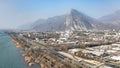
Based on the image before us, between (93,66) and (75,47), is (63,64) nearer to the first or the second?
(93,66)

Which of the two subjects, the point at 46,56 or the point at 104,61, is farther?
the point at 46,56

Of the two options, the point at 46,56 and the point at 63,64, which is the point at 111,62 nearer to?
the point at 63,64

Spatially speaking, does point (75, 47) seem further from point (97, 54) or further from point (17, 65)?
point (17, 65)

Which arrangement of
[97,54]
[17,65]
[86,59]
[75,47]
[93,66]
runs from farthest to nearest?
[75,47] < [97,54] < [86,59] < [17,65] < [93,66]

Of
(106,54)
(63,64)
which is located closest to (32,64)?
(63,64)

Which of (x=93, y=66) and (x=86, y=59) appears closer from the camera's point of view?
(x=93, y=66)

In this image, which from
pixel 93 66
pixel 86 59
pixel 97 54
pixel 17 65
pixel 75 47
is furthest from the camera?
pixel 75 47

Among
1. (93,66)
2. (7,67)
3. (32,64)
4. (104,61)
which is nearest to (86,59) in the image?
(104,61)

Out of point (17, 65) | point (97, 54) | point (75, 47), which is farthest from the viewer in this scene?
point (75, 47)

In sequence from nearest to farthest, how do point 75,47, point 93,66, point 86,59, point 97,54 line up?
point 93,66 → point 86,59 → point 97,54 → point 75,47
